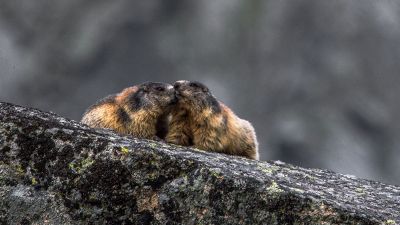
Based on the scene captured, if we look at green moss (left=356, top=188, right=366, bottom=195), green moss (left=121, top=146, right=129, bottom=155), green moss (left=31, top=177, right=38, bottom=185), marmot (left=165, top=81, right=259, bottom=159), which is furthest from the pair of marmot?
green moss (left=31, top=177, right=38, bottom=185)

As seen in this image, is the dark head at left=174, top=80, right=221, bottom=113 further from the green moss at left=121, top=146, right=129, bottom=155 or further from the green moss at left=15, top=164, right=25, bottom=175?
the green moss at left=15, top=164, right=25, bottom=175

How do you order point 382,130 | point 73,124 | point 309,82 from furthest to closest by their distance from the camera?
point 309,82
point 382,130
point 73,124

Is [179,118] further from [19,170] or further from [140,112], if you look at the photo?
[19,170]

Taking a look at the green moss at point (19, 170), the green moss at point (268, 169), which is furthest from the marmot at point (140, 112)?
the green moss at point (19, 170)

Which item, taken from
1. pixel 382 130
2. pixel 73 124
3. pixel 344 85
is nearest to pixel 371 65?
pixel 344 85

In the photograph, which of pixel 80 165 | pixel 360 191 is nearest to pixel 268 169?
pixel 360 191

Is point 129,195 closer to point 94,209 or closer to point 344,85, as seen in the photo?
point 94,209
